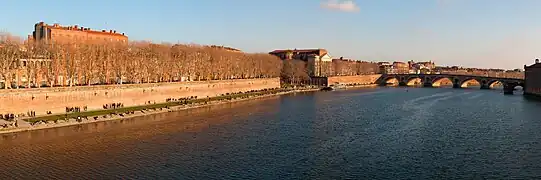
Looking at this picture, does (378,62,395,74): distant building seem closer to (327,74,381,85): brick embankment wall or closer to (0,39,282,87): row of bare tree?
(327,74,381,85): brick embankment wall

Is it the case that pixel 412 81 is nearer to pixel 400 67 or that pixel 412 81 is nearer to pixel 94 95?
pixel 400 67

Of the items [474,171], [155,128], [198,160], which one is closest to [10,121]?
[155,128]

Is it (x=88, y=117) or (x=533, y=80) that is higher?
(x=533, y=80)

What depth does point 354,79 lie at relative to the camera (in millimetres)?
100938

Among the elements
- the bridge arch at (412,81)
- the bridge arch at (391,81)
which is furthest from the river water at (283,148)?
the bridge arch at (391,81)

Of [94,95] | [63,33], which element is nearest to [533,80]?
[94,95]

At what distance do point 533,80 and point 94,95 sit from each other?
5396 cm

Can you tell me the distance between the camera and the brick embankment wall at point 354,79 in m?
92.8

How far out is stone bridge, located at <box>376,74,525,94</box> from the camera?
74506mm

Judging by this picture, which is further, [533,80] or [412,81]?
[412,81]

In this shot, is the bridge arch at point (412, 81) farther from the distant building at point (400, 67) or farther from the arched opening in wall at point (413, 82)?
the distant building at point (400, 67)

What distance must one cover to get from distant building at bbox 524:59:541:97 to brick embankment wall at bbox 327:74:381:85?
3417 centimetres

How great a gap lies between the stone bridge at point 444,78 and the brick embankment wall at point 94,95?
147ft

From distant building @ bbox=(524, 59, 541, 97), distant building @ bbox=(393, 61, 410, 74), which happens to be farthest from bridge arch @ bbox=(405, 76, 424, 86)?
distant building @ bbox=(393, 61, 410, 74)
